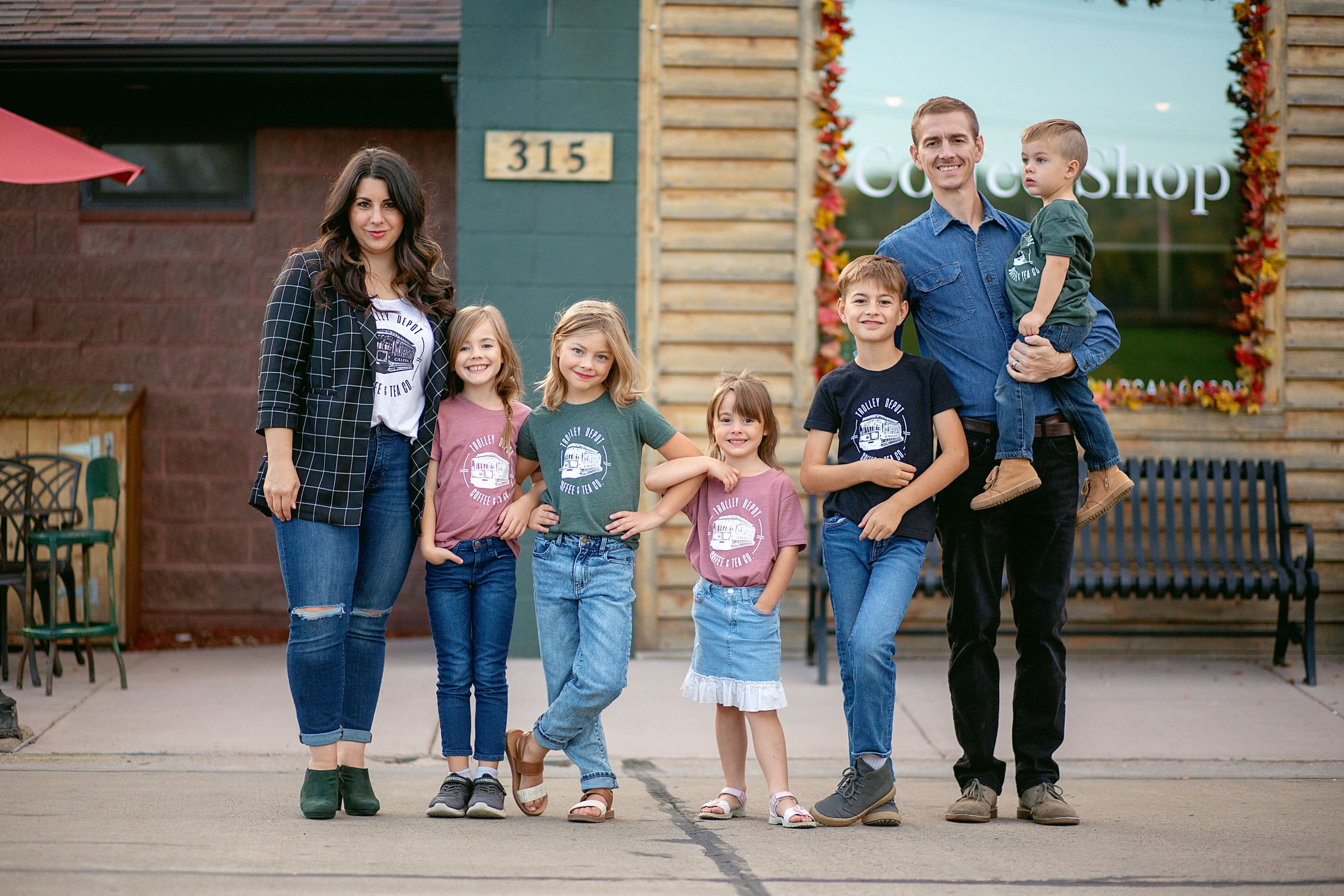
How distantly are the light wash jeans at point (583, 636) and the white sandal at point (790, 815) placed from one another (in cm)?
50

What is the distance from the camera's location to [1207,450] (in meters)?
6.89

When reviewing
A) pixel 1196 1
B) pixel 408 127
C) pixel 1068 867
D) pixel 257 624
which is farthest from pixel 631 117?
pixel 1068 867

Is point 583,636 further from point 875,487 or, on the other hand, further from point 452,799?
point 875,487

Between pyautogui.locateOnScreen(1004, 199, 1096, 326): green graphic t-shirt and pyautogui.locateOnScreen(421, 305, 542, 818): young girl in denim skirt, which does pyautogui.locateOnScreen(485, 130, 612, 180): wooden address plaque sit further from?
pyautogui.locateOnScreen(1004, 199, 1096, 326): green graphic t-shirt

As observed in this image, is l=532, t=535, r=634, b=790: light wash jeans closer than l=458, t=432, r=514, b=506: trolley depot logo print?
Yes

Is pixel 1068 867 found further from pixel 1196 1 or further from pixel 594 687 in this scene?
pixel 1196 1

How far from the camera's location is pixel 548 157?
21.9ft

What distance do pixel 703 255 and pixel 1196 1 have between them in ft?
10.5

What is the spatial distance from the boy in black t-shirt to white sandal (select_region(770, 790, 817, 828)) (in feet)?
0.17

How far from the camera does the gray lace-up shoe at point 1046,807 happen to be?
12.7 feet

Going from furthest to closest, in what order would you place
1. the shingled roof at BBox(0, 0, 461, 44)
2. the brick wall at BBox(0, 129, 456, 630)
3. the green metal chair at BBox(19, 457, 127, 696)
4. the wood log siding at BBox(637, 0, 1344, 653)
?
the brick wall at BBox(0, 129, 456, 630) → the shingled roof at BBox(0, 0, 461, 44) → the wood log siding at BBox(637, 0, 1344, 653) → the green metal chair at BBox(19, 457, 127, 696)

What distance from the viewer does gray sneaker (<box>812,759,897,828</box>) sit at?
150 inches

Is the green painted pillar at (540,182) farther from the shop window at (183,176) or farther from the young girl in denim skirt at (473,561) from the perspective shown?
the young girl in denim skirt at (473,561)

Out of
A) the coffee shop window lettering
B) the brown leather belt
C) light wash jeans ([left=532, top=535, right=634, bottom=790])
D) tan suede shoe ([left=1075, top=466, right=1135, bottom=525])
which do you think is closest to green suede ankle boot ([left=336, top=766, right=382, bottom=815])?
light wash jeans ([left=532, top=535, right=634, bottom=790])
